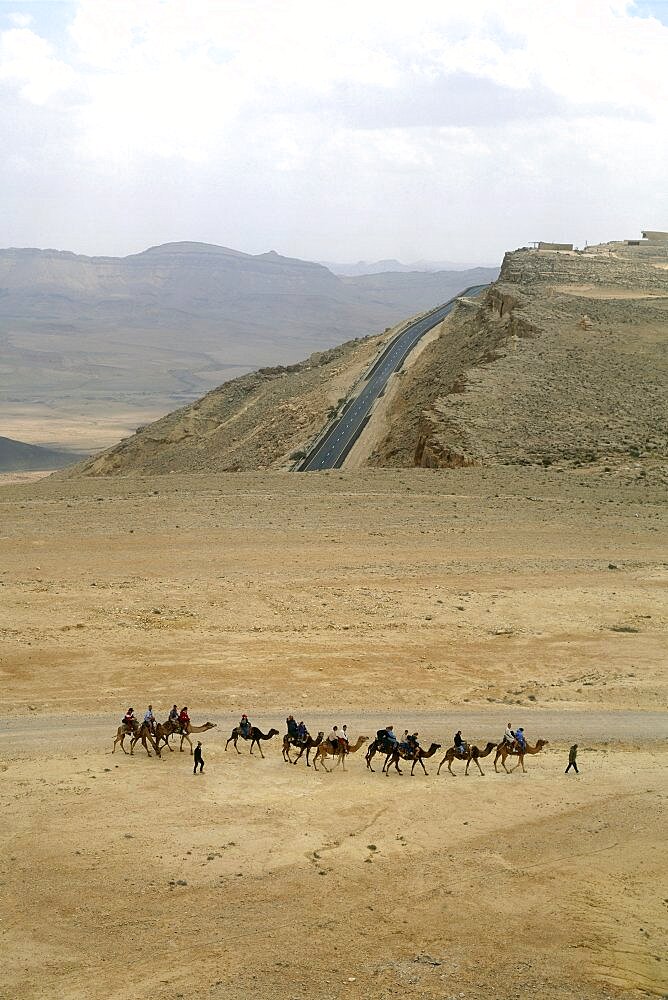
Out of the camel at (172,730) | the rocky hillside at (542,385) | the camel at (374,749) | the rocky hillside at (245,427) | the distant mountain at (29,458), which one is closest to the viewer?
the camel at (374,749)

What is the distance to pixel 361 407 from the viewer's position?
7438cm

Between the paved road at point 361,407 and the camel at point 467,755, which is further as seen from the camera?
the paved road at point 361,407

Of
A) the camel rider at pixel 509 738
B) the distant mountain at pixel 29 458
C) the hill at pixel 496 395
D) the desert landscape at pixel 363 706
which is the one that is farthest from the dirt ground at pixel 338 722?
the distant mountain at pixel 29 458

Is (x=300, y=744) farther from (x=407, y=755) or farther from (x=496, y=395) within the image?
(x=496, y=395)

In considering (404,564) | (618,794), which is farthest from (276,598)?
(618,794)

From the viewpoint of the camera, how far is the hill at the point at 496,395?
55.4 m

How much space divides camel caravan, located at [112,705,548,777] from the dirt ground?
0.48 meters

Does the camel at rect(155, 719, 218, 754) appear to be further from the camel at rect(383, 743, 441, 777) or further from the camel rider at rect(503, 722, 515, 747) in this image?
the camel rider at rect(503, 722, 515, 747)

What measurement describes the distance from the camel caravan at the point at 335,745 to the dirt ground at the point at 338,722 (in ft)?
1.57

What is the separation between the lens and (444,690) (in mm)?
28500

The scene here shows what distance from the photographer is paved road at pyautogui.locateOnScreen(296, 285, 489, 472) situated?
6353 cm

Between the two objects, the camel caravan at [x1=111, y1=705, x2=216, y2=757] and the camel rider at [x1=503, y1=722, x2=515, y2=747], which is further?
the camel caravan at [x1=111, y1=705, x2=216, y2=757]

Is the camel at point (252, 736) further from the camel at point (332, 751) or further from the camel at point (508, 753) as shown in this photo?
the camel at point (508, 753)

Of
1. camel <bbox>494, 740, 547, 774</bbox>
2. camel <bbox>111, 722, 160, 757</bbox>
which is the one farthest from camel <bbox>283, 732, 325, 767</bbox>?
camel <bbox>494, 740, 547, 774</bbox>
